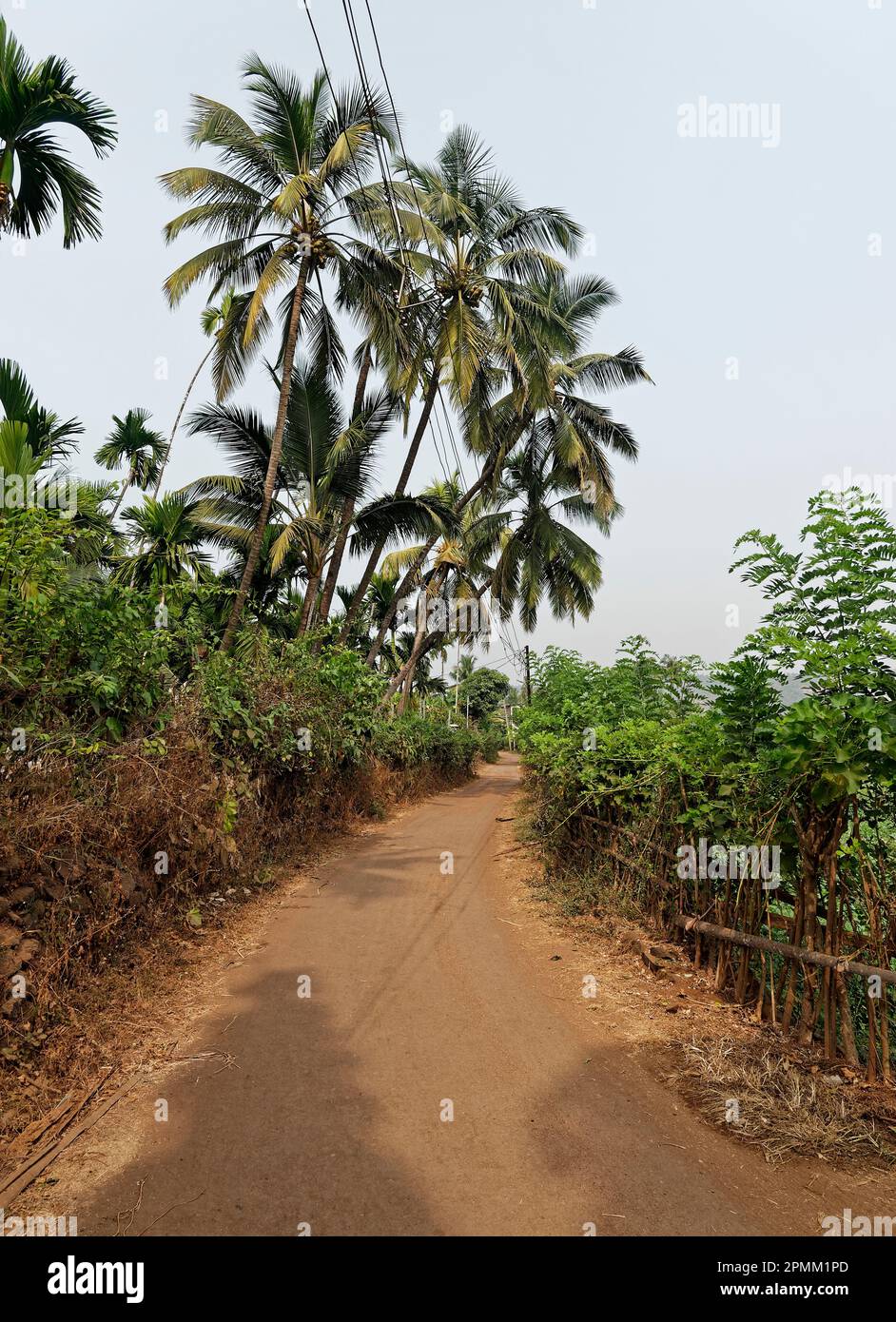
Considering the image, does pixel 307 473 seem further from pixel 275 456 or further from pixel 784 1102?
pixel 784 1102

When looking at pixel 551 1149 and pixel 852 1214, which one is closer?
pixel 852 1214

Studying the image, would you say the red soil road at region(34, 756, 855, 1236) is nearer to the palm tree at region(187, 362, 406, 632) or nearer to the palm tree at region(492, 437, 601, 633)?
the palm tree at region(187, 362, 406, 632)

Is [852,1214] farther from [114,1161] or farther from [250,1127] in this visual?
[114,1161]

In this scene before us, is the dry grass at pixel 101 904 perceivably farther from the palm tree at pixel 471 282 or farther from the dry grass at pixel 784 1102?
the palm tree at pixel 471 282

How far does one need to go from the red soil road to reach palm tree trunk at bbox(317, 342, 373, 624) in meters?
9.73

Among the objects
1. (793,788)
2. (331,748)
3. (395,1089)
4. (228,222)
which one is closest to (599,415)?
(228,222)

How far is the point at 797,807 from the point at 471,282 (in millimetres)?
14824

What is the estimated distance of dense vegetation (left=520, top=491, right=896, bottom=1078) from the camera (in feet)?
11.0

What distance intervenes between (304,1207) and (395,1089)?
3.14 feet

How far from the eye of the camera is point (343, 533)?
547 inches

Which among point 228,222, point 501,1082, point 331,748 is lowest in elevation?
point 501,1082

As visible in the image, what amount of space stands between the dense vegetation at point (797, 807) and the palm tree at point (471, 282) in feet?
33.4

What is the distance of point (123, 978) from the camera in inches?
174
